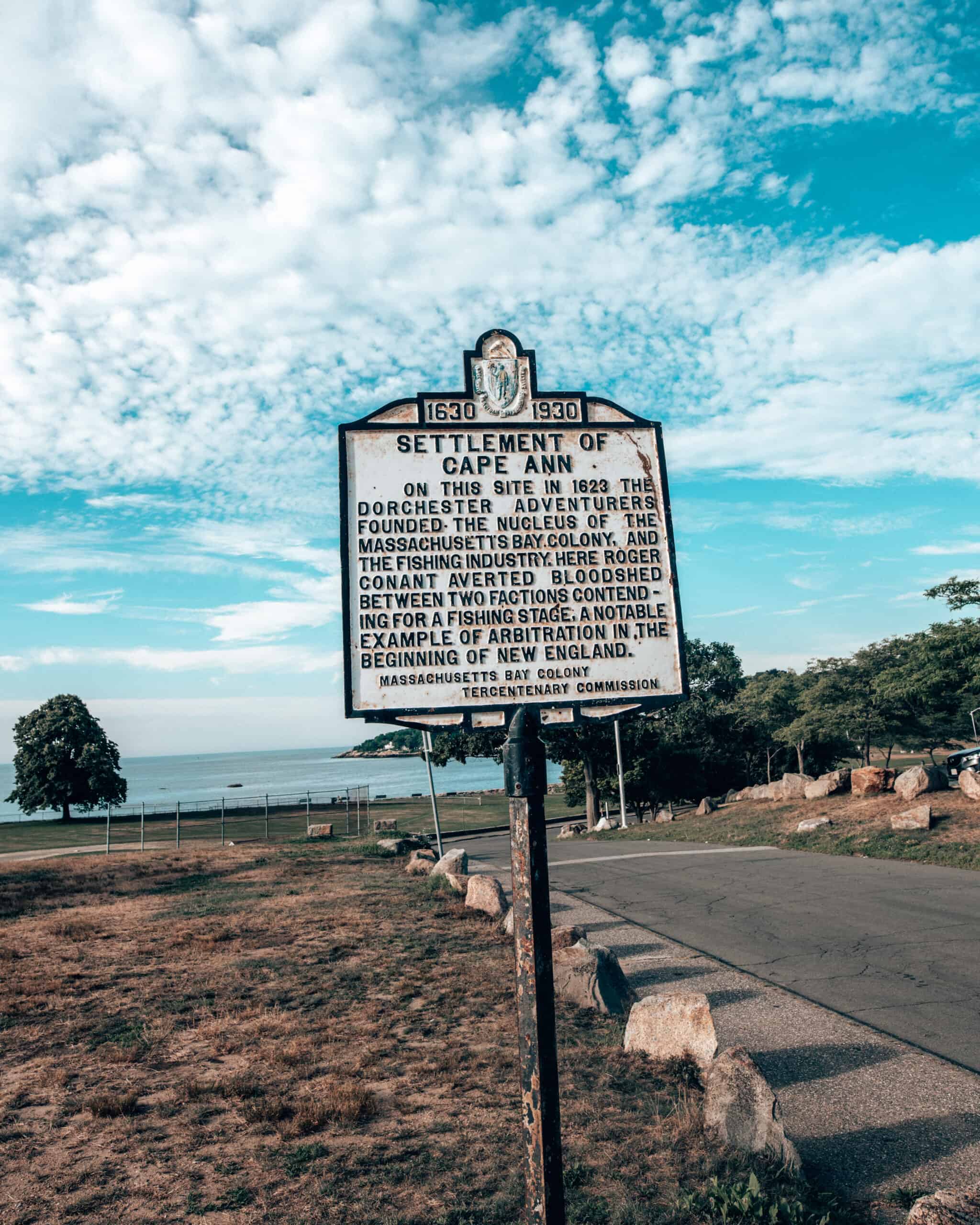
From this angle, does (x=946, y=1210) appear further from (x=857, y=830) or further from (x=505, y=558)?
(x=857, y=830)

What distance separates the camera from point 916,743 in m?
54.9

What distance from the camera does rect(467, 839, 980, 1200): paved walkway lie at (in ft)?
15.4

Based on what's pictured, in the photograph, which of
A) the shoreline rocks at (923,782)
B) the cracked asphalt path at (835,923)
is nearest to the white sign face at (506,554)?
the cracked asphalt path at (835,923)

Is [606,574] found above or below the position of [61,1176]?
above

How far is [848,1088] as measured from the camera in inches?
229

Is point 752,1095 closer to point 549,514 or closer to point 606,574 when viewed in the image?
point 606,574

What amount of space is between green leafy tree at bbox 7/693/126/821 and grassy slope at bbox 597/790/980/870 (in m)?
38.6

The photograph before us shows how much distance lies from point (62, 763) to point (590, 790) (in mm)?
34063

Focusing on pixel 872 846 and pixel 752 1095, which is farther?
pixel 872 846

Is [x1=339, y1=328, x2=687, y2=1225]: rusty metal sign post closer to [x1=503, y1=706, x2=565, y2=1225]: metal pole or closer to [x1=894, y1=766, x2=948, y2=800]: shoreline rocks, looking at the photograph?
[x1=503, y1=706, x2=565, y2=1225]: metal pole

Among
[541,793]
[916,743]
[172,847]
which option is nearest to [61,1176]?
[541,793]

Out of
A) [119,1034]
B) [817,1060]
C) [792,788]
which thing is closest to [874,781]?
[792,788]

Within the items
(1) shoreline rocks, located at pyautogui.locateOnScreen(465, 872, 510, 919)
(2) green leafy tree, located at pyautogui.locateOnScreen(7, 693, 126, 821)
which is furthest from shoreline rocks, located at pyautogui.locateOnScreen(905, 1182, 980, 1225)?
(2) green leafy tree, located at pyautogui.locateOnScreen(7, 693, 126, 821)

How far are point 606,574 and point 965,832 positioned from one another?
15756mm
